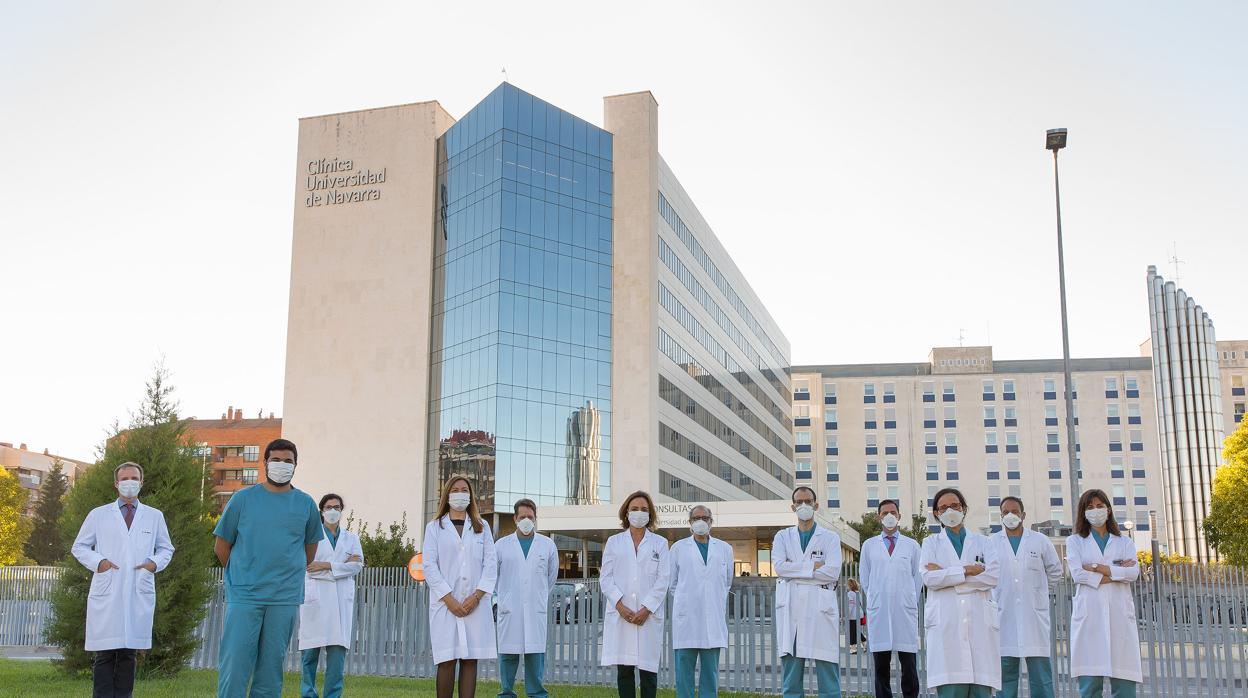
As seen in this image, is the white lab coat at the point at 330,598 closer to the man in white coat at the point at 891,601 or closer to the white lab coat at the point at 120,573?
the white lab coat at the point at 120,573

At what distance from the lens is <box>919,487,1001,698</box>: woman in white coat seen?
28.0 ft

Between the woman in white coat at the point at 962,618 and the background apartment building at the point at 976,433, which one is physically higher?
the background apartment building at the point at 976,433

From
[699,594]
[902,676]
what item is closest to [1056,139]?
[902,676]

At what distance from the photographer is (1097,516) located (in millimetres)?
9938

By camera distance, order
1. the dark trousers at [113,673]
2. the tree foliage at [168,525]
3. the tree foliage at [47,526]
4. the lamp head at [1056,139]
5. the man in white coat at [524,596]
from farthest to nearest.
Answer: the tree foliage at [47,526]
the lamp head at [1056,139]
the tree foliage at [168,525]
the man in white coat at [524,596]
the dark trousers at [113,673]

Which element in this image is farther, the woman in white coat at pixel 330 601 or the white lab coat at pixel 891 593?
the white lab coat at pixel 891 593

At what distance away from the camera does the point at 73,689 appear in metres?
12.9

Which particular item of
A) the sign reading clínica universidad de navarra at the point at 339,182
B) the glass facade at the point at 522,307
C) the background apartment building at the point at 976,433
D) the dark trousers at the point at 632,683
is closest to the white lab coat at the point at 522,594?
the dark trousers at the point at 632,683

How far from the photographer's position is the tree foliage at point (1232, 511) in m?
47.1

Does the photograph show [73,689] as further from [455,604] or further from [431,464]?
[431,464]

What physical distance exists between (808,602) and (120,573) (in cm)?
651

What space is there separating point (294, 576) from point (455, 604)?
1.79m

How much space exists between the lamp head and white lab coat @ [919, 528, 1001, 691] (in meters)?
19.8

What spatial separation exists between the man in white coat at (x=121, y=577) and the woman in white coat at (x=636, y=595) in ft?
14.0
